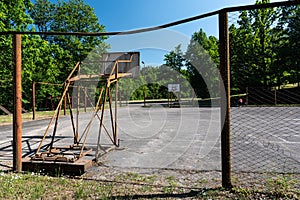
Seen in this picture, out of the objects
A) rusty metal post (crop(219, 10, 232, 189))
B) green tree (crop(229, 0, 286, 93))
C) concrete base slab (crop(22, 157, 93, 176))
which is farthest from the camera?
green tree (crop(229, 0, 286, 93))

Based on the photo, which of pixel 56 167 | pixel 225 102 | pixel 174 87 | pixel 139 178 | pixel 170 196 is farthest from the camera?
pixel 174 87

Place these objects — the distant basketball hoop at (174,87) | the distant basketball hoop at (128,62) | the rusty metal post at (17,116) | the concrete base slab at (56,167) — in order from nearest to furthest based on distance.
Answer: the concrete base slab at (56,167) → the rusty metal post at (17,116) → the distant basketball hoop at (128,62) → the distant basketball hoop at (174,87)

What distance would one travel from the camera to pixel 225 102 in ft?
9.43

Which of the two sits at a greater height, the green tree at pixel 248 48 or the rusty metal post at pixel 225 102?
the green tree at pixel 248 48

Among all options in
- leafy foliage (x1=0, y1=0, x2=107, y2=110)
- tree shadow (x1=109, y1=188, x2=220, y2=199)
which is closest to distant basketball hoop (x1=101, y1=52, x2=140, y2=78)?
tree shadow (x1=109, y1=188, x2=220, y2=199)

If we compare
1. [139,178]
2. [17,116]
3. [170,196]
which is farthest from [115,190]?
[17,116]

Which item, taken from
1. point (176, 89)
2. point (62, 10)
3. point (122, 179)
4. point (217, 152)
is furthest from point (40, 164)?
point (62, 10)

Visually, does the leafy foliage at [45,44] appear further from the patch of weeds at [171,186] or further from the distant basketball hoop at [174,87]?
the patch of weeds at [171,186]

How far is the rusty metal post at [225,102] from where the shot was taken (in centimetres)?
283

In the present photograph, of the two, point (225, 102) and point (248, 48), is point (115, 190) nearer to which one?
point (225, 102)

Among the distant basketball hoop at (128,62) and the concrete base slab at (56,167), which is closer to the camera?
the concrete base slab at (56,167)

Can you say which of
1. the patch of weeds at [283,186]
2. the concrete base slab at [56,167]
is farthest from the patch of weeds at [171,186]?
the concrete base slab at [56,167]

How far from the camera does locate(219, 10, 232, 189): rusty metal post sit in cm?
283

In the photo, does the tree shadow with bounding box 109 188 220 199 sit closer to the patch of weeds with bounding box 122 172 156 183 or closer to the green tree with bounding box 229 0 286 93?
the patch of weeds with bounding box 122 172 156 183
